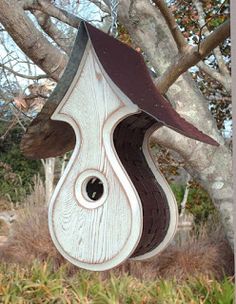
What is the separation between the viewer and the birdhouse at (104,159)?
1.04 m

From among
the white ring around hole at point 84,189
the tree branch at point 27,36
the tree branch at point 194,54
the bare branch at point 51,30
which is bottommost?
the white ring around hole at point 84,189

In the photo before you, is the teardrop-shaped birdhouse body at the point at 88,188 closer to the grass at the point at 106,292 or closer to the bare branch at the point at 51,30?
the grass at the point at 106,292

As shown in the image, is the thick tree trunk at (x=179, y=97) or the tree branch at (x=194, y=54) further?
the thick tree trunk at (x=179, y=97)

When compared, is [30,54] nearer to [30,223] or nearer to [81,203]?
[81,203]

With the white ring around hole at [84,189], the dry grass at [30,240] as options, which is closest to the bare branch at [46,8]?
the white ring around hole at [84,189]

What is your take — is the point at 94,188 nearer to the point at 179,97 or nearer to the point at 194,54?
the point at 194,54

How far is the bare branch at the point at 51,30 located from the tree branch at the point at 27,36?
Result: 79cm

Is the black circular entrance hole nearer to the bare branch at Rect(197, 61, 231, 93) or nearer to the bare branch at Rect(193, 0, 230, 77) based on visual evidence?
the bare branch at Rect(197, 61, 231, 93)

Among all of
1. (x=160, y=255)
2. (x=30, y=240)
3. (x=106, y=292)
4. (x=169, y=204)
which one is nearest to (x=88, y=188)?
(x=169, y=204)

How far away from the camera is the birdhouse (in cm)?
104

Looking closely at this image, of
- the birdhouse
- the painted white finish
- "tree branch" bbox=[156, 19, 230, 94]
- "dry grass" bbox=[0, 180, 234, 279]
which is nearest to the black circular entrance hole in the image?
the birdhouse

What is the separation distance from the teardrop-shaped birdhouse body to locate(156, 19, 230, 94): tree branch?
0.47m

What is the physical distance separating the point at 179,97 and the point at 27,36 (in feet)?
4.38

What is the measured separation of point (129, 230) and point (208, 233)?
4190 mm
